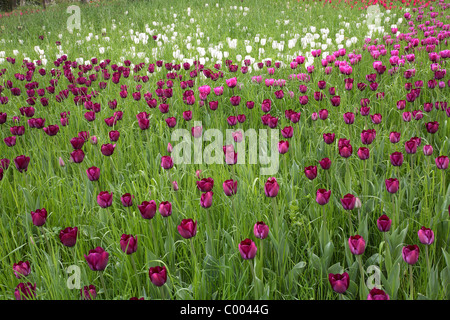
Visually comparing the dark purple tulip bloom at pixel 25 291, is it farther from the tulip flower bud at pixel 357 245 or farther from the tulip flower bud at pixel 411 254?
the tulip flower bud at pixel 411 254

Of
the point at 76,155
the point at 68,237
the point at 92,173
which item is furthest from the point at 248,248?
the point at 76,155

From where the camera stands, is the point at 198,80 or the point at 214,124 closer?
the point at 214,124

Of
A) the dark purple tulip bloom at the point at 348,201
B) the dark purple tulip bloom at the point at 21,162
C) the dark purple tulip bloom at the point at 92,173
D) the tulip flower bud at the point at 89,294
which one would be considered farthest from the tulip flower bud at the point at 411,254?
the dark purple tulip bloom at the point at 21,162

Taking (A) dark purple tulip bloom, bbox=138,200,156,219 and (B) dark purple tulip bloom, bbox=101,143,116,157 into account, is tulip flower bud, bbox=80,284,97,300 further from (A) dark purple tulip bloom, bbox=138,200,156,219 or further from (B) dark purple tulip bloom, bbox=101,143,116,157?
(B) dark purple tulip bloom, bbox=101,143,116,157

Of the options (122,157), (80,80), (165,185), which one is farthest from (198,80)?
(165,185)

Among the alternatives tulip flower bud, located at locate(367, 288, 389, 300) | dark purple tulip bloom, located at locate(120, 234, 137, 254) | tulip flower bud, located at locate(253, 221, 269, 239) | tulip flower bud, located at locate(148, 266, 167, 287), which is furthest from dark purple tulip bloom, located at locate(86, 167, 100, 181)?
tulip flower bud, located at locate(367, 288, 389, 300)

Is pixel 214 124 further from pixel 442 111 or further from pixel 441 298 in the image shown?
pixel 441 298

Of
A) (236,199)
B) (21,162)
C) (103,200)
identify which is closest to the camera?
(103,200)

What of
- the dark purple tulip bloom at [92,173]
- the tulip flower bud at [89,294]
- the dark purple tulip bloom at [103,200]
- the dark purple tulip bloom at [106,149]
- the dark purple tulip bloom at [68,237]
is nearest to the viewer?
the tulip flower bud at [89,294]

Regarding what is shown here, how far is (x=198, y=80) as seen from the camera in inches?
184

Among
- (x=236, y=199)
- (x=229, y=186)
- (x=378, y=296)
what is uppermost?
(x=229, y=186)

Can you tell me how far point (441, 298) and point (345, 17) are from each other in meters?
7.77

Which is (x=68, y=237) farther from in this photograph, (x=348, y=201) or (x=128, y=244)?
(x=348, y=201)
